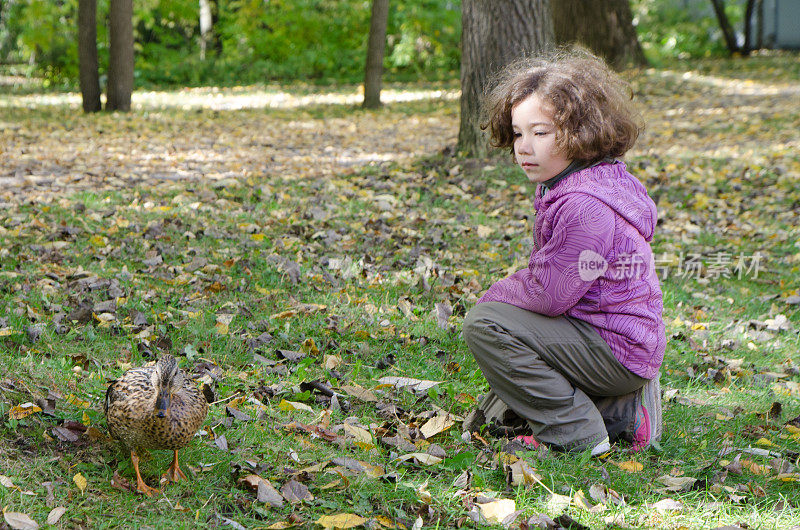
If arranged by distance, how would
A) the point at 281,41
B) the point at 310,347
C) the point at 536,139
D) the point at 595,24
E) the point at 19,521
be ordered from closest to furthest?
the point at 19,521
the point at 536,139
the point at 310,347
the point at 595,24
the point at 281,41

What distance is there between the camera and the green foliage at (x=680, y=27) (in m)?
22.8

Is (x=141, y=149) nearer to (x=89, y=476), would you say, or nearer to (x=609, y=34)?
(x=89, y=476)

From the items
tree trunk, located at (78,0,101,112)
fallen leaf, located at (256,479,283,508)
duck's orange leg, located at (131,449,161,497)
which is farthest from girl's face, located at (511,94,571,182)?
tree trunk, located at (78,0,101,112)

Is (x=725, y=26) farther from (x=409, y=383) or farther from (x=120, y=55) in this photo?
(x=409, y=383)

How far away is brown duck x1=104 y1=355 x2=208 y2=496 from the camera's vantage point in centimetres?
283

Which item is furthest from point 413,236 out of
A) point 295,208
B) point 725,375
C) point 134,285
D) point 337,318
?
point 725,375

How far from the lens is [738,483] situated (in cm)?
323

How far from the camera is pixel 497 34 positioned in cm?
814

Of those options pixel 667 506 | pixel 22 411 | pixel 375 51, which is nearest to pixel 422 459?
pixel 667 506

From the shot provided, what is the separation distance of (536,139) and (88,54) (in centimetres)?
1179

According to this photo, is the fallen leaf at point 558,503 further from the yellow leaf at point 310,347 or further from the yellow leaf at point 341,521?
the yellow leaf at point 310,347

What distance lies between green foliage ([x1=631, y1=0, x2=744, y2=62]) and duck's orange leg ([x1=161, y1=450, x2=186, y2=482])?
70.6 feet

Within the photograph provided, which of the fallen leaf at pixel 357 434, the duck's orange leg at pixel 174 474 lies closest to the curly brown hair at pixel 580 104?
the fallen leaf at pixel 357 434

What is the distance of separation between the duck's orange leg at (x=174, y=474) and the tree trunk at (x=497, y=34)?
5.90 metres
